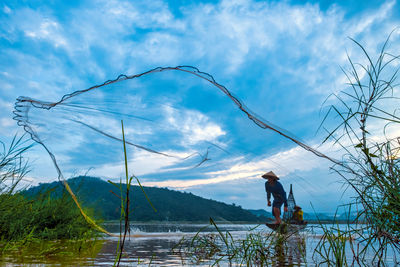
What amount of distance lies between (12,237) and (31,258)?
Answer: 3.72 ft

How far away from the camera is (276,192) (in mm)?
10227

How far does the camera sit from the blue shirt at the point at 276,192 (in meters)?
10.2

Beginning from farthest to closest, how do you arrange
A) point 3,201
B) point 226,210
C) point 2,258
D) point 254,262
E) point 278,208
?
point 226,210, point 278,208, point 3,201, point 254,262, point 2,258

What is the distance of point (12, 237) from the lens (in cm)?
477

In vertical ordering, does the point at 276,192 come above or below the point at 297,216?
above

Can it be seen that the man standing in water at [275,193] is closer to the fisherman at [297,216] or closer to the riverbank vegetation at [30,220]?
the fisherman at [297,216]

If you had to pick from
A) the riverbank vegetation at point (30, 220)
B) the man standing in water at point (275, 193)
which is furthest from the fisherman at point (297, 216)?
the riverbank vegetation at point (30, 220)

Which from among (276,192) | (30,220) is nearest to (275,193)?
(276,192)

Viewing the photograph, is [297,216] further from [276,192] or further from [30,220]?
[30,220]

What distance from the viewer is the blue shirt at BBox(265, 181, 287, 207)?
33.4 ft

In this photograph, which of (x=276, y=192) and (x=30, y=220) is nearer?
(x=30, y=220)

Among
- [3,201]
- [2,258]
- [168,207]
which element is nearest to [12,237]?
[3,201]

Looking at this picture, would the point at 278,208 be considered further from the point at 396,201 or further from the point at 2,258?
the point at 2,258

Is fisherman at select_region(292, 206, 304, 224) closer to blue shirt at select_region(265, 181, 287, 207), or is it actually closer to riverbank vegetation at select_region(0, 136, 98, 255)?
blue shirt at select_region(265, 181, 287, 207)
